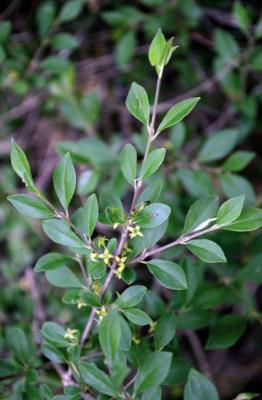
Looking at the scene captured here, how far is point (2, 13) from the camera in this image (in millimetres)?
1826

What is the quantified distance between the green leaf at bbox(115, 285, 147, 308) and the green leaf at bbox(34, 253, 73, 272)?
190mm

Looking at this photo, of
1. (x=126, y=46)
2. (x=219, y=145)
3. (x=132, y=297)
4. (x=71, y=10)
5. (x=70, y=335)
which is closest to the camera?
(x=132, y=297)

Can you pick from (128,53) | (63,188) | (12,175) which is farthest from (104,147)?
(63,188)

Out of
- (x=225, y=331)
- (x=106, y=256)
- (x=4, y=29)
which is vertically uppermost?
(x=4, y=29)

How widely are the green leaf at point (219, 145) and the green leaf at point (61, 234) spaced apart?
0.75 metres

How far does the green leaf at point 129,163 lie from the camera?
82 centimetres

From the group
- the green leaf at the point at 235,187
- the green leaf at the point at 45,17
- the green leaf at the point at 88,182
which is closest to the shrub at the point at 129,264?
the green leaf at the point at 235,187

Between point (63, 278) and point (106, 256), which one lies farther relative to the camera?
point (63, 278)

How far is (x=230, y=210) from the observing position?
2.61ft

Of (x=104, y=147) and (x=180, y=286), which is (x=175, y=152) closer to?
(x=104, y=147)

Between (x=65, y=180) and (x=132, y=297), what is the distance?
0.26 meters

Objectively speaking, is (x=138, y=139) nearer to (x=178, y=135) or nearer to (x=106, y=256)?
(x=178, y=135)

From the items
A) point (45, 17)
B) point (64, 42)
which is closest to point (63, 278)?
point (64, 42)

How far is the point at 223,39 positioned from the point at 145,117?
3.38 ft
